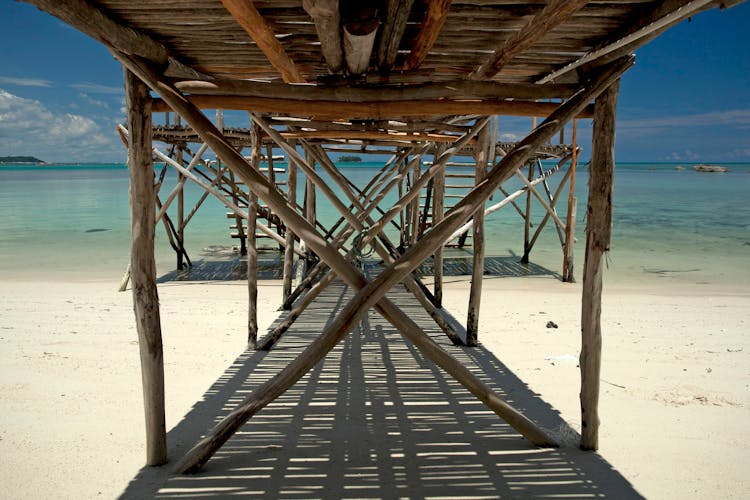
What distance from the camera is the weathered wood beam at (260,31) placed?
2.18 m

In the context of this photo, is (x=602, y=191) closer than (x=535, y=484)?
No

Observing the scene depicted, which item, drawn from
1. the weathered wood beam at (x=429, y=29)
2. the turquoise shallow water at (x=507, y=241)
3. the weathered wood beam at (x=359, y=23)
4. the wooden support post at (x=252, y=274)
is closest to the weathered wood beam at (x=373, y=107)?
the weathered wood beam at (x=429, y=29)

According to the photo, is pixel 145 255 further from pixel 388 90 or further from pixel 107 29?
pixel 388 90

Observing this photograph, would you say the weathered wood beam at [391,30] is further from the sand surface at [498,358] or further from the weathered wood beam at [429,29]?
the sand surface at [498,358]

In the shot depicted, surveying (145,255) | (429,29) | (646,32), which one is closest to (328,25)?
(429,29)

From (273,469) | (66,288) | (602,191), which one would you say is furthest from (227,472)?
(66,288)

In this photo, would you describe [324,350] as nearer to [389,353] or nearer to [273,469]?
[273,469]

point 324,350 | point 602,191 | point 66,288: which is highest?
point 602,191

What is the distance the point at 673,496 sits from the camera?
285cm

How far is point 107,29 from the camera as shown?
95.7 inches

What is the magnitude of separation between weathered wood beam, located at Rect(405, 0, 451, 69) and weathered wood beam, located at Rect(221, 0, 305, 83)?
2.38 ft

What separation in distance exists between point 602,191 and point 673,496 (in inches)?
67.0

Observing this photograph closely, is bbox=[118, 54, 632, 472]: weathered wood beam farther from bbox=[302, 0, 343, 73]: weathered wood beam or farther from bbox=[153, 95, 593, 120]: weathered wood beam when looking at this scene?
bbox=[302, 0, 343, 73]: weathered wood beam

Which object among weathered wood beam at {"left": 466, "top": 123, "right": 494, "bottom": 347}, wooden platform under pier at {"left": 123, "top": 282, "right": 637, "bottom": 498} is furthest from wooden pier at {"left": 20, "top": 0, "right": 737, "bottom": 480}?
weathered wood beam at {"left": 466, "top": 123, "right": 494, "bottom": 347}
